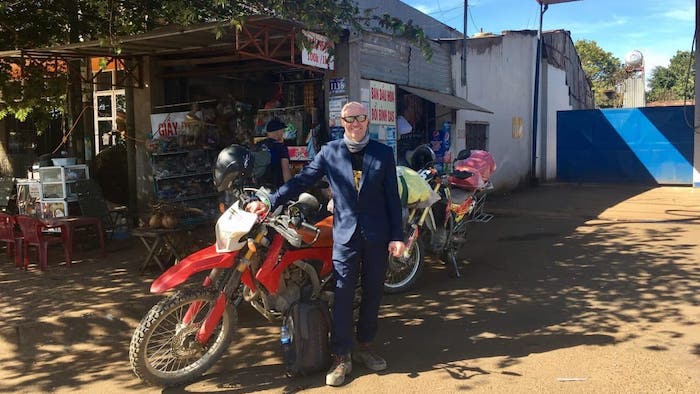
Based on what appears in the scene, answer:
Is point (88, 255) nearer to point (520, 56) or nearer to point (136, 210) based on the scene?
point (136, 210)

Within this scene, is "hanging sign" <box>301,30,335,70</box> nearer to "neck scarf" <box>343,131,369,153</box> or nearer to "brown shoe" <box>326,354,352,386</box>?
"neck scarf" <box>343,131,369,153</box>

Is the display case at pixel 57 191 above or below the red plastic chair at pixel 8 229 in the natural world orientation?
above

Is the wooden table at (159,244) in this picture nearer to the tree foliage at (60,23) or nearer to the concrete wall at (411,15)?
the tree foliage at (60,23)

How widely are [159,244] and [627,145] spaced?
13729 mm

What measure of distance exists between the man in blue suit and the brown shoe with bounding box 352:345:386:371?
1.2 inches

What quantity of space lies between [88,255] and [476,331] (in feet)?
16.9

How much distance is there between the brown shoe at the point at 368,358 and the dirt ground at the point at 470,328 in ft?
0.18

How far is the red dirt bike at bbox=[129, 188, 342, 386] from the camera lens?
11.6 feet

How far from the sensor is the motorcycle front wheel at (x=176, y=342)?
346cm

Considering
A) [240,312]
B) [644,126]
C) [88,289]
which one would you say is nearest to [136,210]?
[88,289]

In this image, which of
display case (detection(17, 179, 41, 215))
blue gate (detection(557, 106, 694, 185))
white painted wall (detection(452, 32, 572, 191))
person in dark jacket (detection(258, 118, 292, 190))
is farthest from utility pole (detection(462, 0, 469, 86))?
display case (detection(17, 179, 41, 215))

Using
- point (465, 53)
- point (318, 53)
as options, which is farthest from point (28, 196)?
point (465, 53)

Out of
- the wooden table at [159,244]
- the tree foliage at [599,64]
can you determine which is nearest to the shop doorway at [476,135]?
the wooden table at [159,244]

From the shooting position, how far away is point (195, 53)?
26.8ft
